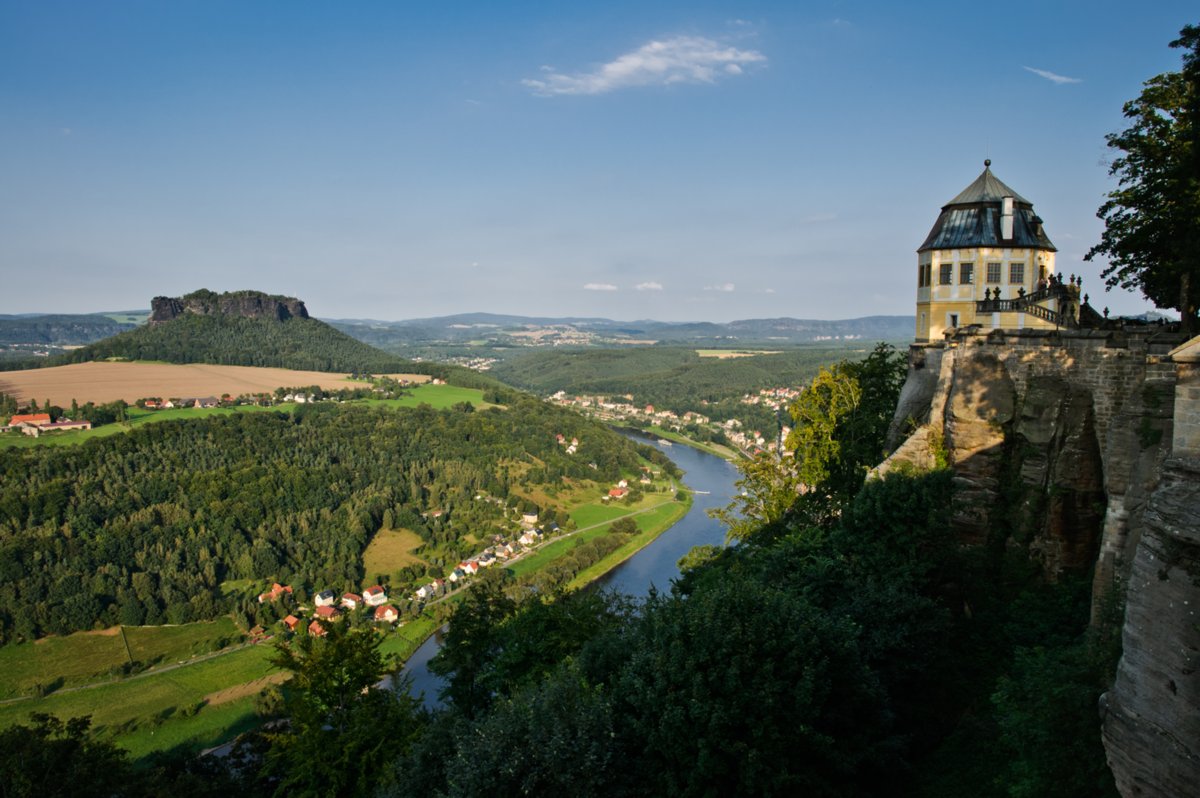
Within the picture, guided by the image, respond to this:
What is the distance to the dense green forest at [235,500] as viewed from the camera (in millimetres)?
45250

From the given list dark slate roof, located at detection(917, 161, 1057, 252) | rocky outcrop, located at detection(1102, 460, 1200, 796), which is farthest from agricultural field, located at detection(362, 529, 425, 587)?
rocky outcrop, located at detection(1102, 460, 1200, 796)

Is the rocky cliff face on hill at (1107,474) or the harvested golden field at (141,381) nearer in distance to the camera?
the rocky cliff face on hill at (1107,474)

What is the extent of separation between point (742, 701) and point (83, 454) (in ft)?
222

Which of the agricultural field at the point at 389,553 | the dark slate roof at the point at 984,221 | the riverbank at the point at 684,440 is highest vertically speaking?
the dark slate roof at the point at 984,221

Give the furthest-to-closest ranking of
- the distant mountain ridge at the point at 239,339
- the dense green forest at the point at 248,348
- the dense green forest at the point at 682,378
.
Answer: the dense green forest at the point at 682,378 < the distant mountain ridge at the point at 239,339 < the dense green forest at the point at 248,348

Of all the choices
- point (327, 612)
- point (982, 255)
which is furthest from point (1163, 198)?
point (327, 612)

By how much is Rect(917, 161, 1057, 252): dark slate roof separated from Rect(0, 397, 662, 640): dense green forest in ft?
147

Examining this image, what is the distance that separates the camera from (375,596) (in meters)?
46.6

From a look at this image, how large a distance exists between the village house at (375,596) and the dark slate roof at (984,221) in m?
39.8

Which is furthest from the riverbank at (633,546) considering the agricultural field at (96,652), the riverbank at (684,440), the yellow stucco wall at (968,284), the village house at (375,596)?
the yellow stucco wall at (968,284)

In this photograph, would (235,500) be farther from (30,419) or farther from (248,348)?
(248,348)

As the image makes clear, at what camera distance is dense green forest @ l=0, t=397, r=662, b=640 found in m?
45.2

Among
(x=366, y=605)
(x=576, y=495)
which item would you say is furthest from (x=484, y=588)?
(x=576, y=495)

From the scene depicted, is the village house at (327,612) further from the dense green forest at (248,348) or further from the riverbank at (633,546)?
the dense green forest at (248,348)
